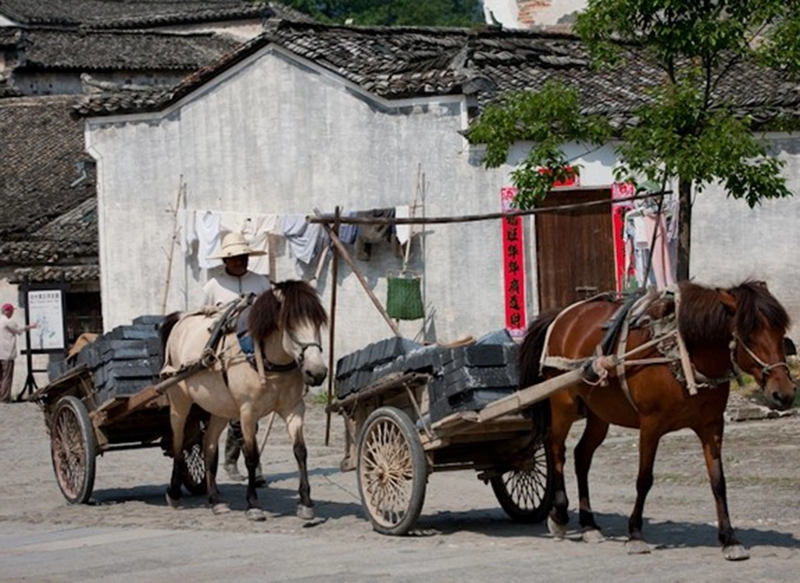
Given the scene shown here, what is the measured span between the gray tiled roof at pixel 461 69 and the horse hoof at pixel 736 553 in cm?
1083

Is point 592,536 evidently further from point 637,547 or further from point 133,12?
point 133,12

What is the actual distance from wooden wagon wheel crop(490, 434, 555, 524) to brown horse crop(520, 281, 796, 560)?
2.28 feet

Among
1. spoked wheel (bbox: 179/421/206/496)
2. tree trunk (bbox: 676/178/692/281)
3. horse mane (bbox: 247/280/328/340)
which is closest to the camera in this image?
horse mane (bbox: 247/280/328/340)

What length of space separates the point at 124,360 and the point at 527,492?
3.72 meters

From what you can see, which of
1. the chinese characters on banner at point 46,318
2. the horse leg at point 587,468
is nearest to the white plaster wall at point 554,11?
the chinese characters on banner at point 46,318

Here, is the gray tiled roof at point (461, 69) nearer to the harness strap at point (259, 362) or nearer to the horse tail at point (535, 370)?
the harness strap at point (259, 362)

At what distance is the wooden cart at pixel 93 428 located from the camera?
13953mm

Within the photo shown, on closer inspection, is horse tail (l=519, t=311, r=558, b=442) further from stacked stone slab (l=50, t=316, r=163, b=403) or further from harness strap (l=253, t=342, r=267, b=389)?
stacked stone slab (l=50, t=316, r=163, b=403)

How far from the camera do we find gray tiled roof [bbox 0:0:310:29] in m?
47.8

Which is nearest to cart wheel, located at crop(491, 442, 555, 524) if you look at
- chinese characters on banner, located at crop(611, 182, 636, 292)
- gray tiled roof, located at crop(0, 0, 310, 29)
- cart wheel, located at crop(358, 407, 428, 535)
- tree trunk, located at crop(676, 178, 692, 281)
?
cart wheel, located at crop(358, 407, 428, 535)

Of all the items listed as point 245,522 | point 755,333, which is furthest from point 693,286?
point 245,522

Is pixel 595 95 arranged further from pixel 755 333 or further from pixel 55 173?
pixel 55 173

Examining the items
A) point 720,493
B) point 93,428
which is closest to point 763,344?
point 720,493

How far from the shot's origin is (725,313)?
1015 cm
